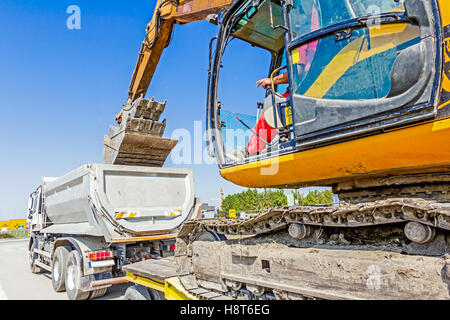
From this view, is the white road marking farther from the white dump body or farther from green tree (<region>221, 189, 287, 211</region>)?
green tree (<region>221, 189, 287, 211</region>)

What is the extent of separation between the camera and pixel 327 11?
2.67m

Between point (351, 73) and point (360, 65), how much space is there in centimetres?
8

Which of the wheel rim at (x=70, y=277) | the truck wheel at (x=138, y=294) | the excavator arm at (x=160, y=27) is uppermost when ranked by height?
the excavator arm at (x=160, y=27)

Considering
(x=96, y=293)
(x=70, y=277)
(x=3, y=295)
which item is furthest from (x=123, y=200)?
(x=3, y=295)

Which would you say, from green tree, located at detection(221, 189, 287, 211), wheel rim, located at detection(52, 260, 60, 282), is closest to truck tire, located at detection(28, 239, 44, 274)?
wheel rim, located at detection(52, 260, 60, 282)

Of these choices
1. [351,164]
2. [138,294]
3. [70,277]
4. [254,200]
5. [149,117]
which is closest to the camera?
[351,164]

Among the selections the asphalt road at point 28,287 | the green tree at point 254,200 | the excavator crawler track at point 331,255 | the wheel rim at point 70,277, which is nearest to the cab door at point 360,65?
the excavator crawler track at point 331,255

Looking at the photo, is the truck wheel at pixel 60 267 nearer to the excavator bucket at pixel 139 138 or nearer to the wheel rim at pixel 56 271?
the wheel rim at pixel 56 271

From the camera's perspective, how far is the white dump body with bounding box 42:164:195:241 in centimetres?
610

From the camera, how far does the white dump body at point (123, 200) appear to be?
240 inches

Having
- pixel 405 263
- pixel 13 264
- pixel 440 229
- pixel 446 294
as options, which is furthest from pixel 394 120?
pixel 13 264

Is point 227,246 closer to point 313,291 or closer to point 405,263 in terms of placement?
point 313,291

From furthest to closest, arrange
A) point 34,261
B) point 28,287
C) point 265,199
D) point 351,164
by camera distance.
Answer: point 265,199, point 34,261, point 28,287, point 351,164

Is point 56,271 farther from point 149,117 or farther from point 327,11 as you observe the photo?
point 327,11
